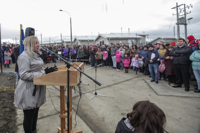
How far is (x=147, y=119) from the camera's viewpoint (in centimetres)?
118

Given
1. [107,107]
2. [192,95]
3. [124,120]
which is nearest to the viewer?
[124,120]

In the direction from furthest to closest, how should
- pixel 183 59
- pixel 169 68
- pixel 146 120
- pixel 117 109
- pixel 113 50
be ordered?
pixel 113 50 → pixel 169 68 → pixel 183 59 → pixel 117 109 → pixel 146 120

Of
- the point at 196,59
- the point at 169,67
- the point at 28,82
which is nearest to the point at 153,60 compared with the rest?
the point at 169,67

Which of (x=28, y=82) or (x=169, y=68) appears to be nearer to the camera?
(x=28, y=82)

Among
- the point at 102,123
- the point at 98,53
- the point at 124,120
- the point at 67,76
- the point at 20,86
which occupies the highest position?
the point at 98,53

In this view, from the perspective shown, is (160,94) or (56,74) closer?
(56,74)

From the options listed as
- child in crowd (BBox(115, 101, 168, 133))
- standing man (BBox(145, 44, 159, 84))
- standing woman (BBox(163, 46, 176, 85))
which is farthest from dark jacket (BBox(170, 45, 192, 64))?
child in crowd (BBox(115, 101, 168, 133))

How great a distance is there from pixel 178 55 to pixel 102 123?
13.6 feet

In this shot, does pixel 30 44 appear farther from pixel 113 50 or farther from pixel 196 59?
pixel 113 50

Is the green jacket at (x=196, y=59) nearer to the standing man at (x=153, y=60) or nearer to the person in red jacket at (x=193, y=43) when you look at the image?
the person in red jacket at (x=193, y=43)

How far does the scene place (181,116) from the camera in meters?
3.27

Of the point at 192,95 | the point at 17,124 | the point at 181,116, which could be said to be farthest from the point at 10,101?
the point at 192,95

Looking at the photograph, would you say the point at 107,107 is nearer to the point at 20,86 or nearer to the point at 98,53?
the point at 20,86

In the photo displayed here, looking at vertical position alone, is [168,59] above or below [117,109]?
above
